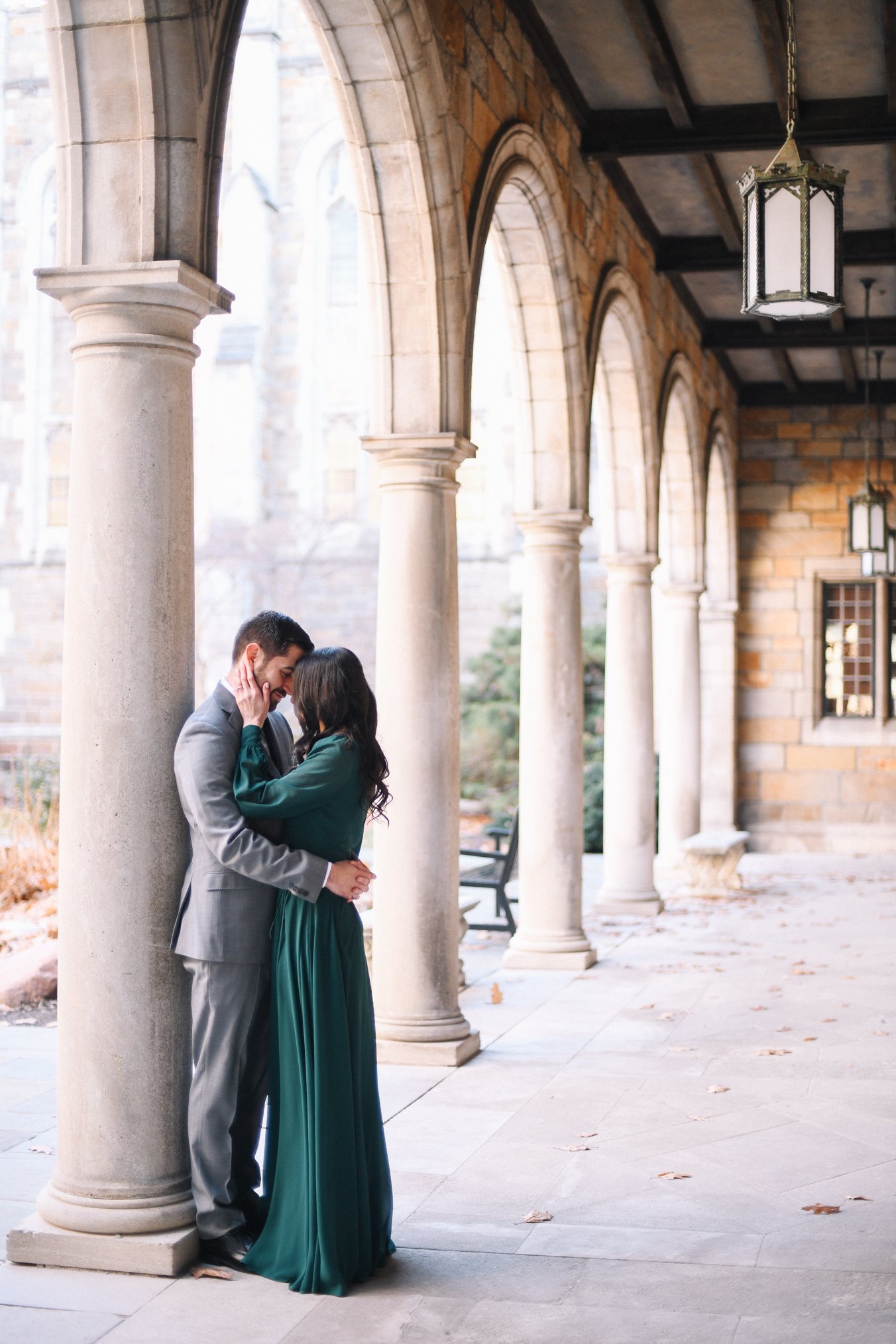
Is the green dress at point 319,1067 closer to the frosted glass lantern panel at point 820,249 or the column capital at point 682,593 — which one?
the frosted glass lantern panel at point 820,249

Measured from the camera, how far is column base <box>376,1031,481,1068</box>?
230 inches

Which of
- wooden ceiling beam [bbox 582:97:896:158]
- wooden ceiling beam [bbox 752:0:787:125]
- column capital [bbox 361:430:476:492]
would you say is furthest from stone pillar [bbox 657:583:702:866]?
column capital [bbox 361:430:476:492]

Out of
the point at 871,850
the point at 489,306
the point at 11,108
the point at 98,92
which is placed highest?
the point at 11,108

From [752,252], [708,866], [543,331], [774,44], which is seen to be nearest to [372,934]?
[752,252]

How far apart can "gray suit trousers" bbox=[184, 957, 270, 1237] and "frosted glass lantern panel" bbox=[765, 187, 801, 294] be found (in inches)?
108

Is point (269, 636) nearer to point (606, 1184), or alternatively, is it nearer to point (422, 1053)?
point (606, 1184)

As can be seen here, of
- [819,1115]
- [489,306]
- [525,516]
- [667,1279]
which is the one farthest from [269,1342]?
[489,306]

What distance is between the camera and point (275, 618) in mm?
3727

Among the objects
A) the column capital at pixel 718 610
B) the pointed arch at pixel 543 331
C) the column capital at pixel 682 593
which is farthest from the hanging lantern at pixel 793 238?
the column capital at pixel 718 610

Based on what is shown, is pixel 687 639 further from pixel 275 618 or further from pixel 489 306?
pixel 489 306

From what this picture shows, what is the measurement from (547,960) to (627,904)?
245cm

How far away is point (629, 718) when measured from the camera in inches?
407

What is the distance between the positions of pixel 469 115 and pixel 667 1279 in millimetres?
4658

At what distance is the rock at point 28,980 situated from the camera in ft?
22.3
